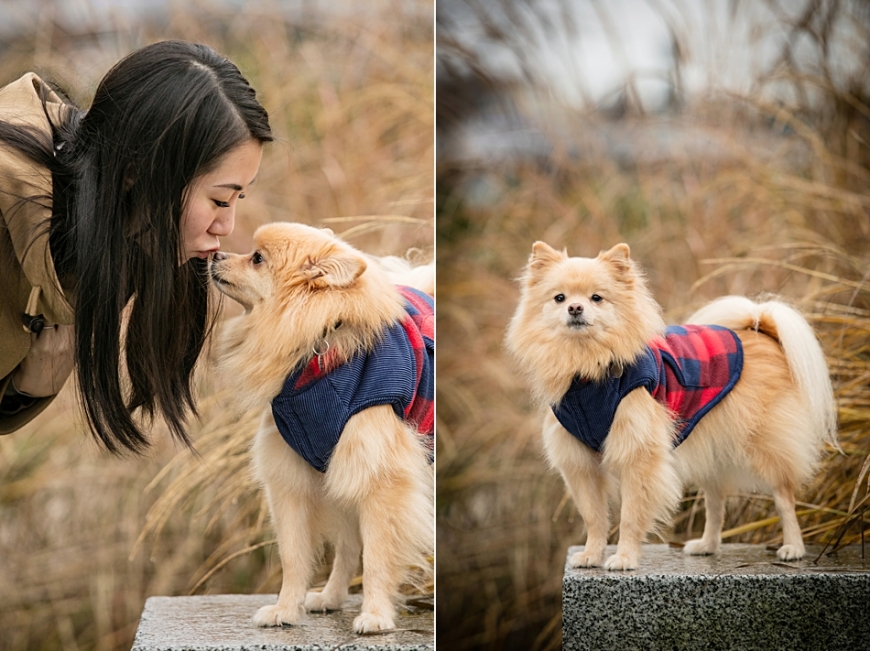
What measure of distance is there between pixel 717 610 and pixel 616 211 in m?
1.39

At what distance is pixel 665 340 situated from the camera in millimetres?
2477

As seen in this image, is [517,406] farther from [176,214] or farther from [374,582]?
[176,214]

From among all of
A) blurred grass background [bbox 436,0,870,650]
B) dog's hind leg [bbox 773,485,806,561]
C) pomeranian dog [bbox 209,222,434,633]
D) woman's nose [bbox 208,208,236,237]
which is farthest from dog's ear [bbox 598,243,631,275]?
woman's nose [bbox 208,208,236,237]

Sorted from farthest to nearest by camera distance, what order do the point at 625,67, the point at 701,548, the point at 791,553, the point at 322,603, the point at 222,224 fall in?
the point at 625,67
the point at 701,548
the point at 791,553
the point at 322,603
the point at 222,224

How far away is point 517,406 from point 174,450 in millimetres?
1190

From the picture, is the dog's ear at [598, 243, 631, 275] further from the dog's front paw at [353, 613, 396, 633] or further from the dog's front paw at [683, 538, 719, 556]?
the dog's front paw at [353, 613, 396, 633]

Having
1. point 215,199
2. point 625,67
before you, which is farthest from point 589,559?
point 625,67

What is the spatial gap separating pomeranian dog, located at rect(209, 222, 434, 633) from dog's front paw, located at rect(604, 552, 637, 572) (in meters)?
0.50

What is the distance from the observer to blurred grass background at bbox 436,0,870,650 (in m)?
2.84

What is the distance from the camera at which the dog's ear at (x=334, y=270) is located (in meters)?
2.19

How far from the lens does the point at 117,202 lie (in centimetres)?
215

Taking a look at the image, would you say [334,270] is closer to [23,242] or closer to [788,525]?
[23,242]

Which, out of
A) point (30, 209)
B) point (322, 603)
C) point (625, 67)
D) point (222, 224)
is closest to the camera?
point (30, 209)

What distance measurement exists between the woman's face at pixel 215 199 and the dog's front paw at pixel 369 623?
999mm
